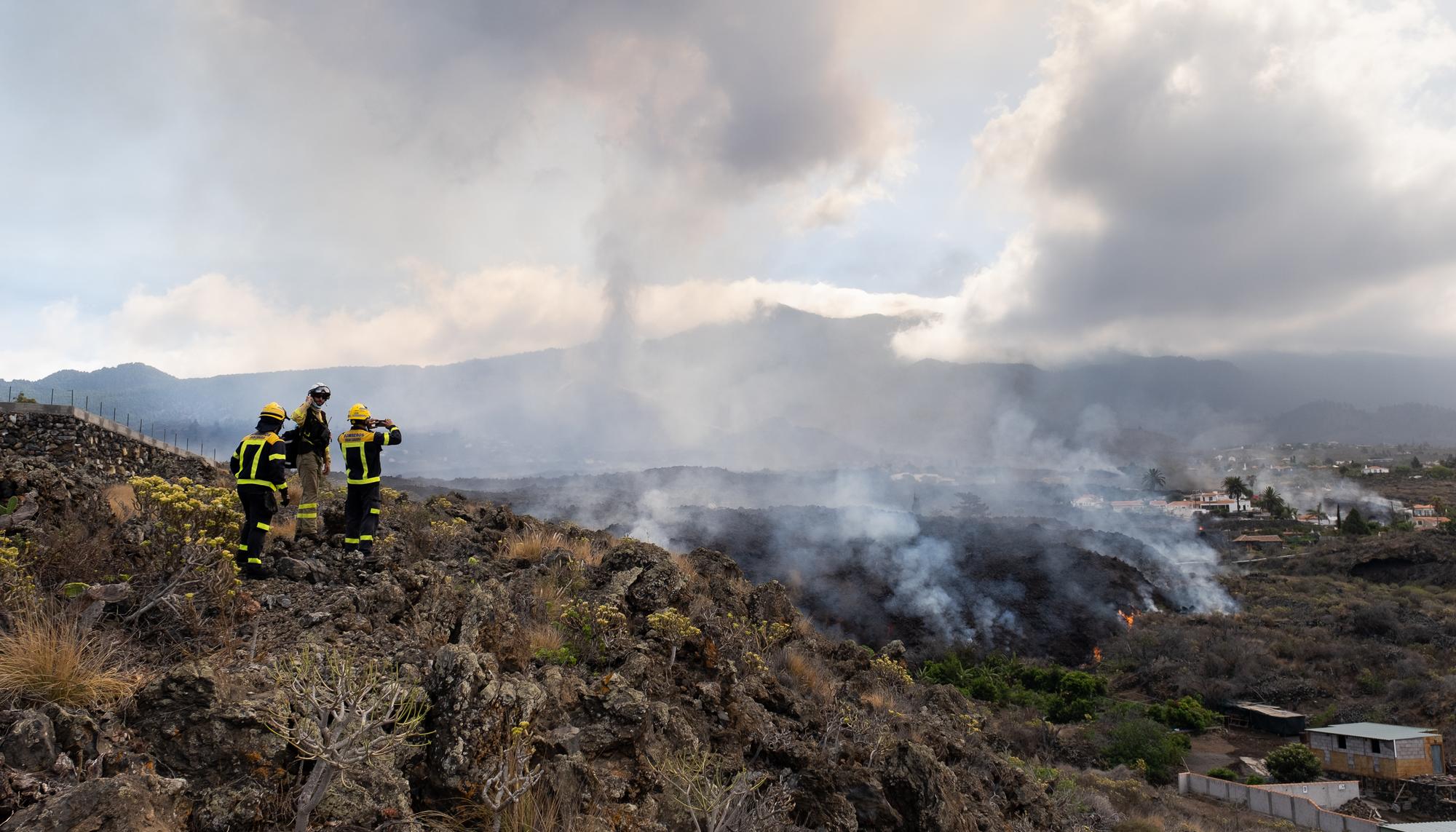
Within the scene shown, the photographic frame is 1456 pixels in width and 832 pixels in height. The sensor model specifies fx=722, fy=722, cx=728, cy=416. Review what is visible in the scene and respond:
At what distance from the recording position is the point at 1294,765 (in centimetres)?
2558

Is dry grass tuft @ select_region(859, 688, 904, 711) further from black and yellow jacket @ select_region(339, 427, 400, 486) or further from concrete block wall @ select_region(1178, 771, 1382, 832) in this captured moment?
concrete block wall @ select_region(1178, 771, 1382, 832)

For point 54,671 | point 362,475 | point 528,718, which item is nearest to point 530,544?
point 362,475

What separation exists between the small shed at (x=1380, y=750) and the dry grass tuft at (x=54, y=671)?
114 feet

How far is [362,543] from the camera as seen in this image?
353 inches

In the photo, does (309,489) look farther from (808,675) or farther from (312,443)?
(808,675)

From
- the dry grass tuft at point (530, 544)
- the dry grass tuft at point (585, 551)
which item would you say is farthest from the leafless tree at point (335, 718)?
the dry grass tuft at point (585, 551)

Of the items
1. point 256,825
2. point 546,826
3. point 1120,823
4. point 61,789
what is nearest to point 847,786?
point 546,826

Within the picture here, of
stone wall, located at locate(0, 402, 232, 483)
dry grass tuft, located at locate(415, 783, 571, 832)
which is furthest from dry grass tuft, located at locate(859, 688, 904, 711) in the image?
stone wall, located at locate(0, 402, 232, 483)

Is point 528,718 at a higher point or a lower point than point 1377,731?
higher

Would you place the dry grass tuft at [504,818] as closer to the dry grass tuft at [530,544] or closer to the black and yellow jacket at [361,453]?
the black and yellow jacket at [361,453]

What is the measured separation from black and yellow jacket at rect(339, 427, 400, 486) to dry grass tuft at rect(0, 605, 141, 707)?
4.35m

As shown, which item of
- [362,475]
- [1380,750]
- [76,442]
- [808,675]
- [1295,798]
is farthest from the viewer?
[1380,750]

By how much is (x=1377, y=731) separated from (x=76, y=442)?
40.9m

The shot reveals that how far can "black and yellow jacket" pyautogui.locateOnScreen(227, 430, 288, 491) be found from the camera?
7.61 m
